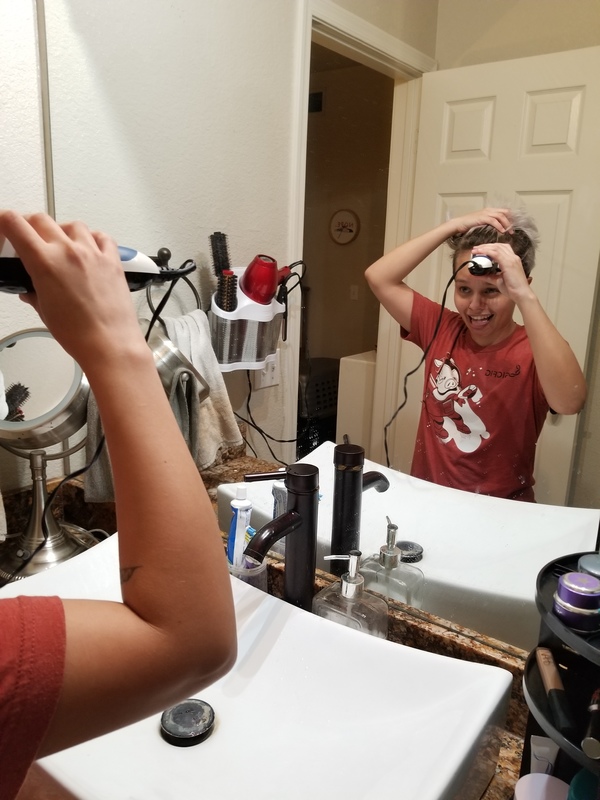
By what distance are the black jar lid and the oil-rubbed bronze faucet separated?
0.70 feet

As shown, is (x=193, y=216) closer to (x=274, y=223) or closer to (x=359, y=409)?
(x=274, y=223)

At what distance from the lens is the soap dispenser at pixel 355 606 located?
89cm

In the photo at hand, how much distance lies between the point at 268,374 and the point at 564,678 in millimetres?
787

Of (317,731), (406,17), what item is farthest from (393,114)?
(317,731)

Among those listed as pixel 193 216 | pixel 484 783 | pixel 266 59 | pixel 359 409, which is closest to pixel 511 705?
pixel 484 783

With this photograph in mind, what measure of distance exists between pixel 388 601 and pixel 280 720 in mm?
243

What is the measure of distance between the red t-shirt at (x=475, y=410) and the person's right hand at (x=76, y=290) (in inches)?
25.7

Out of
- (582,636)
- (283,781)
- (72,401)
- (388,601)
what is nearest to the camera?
(582,636)

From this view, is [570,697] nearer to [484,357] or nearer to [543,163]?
[484,357]

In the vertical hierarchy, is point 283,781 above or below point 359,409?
below

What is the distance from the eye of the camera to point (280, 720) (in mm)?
→ 788

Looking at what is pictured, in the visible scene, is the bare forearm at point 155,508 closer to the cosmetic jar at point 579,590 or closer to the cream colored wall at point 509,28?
the cosmetic jar at point 579,590

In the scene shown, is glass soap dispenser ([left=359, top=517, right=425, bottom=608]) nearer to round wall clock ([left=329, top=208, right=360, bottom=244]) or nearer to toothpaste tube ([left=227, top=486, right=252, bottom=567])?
toothpaste tube ([left=227, top=486, right=252, bottom=567])

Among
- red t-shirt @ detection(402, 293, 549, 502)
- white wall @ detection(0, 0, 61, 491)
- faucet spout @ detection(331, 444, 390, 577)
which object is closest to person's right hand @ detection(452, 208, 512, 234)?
red t-shirt @ detection(402, 293, 549, 502)
